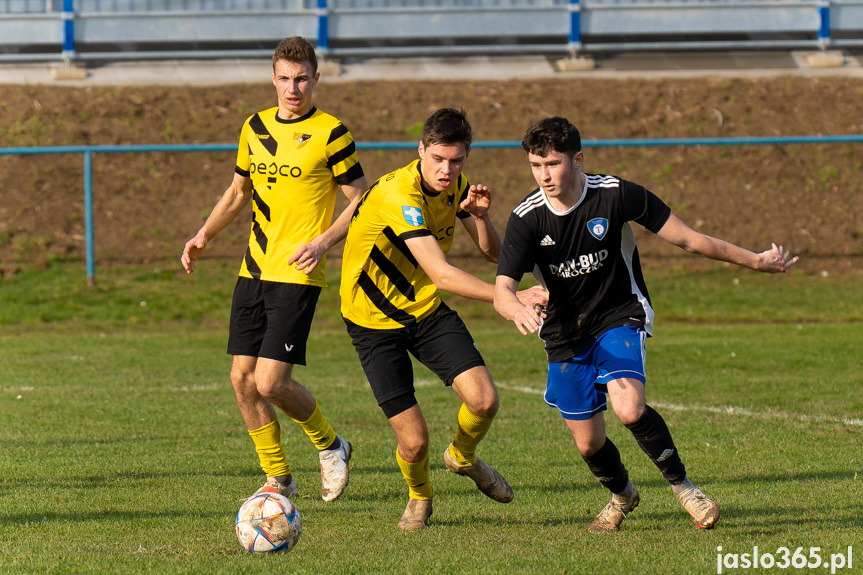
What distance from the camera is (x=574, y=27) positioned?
60.3 feet

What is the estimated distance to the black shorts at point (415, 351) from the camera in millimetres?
5031

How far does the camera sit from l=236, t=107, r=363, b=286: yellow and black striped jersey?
570 cm

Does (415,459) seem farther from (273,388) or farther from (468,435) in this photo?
(273,388)

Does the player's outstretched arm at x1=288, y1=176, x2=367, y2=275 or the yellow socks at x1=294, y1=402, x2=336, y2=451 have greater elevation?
the player's outstretched arm at x1=288, y1=176, x2=367, y2=275

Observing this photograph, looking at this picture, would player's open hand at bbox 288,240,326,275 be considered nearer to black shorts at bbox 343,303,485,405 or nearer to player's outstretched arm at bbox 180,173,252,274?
black shorts at bbox 343,303,485,405

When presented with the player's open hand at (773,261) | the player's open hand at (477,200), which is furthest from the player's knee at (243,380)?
the player's open hand at (773,261)

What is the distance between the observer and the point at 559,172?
4.64 meters

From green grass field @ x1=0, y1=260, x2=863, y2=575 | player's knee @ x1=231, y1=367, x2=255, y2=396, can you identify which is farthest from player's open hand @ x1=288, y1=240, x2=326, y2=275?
green grass field @ x1=0, y1=260, x2=863, y2=575

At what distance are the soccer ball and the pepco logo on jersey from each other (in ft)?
6.65

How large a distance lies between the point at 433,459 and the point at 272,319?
169cm

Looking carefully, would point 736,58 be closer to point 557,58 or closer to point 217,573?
point 557,58

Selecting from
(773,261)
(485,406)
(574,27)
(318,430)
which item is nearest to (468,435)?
(485,406)

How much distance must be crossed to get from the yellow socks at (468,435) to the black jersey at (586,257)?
53 cm

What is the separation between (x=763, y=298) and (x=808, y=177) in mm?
3156
